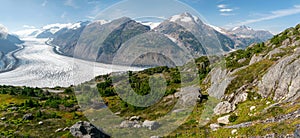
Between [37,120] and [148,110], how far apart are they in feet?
84.1

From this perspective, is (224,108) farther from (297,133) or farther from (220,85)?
(297,133)

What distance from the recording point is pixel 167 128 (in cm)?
3884

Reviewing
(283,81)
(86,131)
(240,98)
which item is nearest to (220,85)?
(240,98)

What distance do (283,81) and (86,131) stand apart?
2821 cm

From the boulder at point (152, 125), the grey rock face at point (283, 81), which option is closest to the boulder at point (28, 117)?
the boulder at point (152, 125)

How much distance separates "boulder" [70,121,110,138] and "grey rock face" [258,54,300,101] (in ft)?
77.1

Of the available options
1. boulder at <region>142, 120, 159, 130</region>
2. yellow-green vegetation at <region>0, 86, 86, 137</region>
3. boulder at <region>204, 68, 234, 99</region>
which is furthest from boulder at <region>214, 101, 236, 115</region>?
yellow-green vegetation at <region>0, 86, 86, 137</region>

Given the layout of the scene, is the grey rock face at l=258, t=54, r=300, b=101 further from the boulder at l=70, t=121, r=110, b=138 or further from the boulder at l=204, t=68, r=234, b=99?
the boulder at l=70, t=121, r=110, b=138

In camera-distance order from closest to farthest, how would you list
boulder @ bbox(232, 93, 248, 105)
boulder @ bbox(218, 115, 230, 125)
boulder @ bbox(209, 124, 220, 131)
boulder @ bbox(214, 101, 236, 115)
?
boulder @ bbox(209, 124, 220, 131), boulder @ bbox(218, 115, 230, 125), boulder @ bbox(214, 101, 236, 115), boulder @ bbox(232, 93, 248, 105)

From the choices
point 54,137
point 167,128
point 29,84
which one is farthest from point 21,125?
point 29,84

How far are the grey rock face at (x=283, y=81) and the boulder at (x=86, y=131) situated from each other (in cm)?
2350

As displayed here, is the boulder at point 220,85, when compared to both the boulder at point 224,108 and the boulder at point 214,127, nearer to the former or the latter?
the boulder at point 224,108

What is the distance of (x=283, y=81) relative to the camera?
105 ft

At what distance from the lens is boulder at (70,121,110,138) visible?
37.9m
